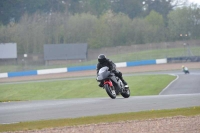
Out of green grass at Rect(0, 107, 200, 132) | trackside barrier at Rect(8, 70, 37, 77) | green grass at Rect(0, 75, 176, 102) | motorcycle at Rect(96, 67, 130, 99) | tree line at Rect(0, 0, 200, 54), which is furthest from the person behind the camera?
tree line at Rect(0, 0, 200, 54)

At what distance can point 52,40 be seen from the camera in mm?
76375

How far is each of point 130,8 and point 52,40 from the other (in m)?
30.6

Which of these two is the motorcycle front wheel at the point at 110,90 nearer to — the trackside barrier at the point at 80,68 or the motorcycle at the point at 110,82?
the motorcycle at the point at 110,82

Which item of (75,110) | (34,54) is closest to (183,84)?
(75,110)

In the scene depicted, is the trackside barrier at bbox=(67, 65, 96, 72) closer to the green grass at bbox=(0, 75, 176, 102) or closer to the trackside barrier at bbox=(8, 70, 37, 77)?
the trackside barrier at bbox=(8, 70, 37, 77)

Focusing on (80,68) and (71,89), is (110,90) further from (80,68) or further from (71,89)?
(80,68)

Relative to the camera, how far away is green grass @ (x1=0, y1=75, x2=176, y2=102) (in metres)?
39.6

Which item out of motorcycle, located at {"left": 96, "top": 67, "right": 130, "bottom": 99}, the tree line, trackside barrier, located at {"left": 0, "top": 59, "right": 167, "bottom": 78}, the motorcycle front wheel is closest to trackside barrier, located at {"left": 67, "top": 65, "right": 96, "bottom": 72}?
trackside barrier, located at {"left": 0, "top": 59, "right": 167, "bottom": 78}

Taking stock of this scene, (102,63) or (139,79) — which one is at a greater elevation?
(102,63)

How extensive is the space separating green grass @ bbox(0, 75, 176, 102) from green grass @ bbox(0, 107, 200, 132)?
24.0 meters

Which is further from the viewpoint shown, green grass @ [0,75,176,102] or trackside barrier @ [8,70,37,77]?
trackside barrier @ [8,70,37,77]

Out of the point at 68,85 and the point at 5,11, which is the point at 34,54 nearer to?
the point at 5,11

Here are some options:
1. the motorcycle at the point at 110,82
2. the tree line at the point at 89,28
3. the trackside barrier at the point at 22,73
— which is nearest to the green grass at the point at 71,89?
the trackside barrier at the point at 22,73

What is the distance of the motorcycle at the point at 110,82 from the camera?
17.7 meters
